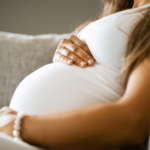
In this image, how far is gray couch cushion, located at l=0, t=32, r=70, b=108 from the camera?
2.95 feet

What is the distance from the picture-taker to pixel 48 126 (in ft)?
1.42

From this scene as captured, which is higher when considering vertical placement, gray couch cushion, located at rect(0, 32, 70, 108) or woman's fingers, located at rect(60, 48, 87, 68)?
woman's fingers, located at rect(60, 48, 87, 68)

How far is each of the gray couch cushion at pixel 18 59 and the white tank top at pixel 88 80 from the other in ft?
0.87

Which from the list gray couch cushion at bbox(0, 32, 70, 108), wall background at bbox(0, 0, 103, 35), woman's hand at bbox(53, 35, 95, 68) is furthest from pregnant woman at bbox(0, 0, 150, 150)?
wall background at bbox(0, 0, 103, 35)

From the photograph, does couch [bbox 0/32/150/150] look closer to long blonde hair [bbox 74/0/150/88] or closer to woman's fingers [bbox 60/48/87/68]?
woman's fingers [bbox 60/48/87/68]

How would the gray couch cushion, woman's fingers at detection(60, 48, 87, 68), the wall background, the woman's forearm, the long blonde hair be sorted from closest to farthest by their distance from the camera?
Result: the woman's forearm
the long blonde hair
woman's fingers at detection(60, 48, 87, 68)
the gray couch cushion
the wall background

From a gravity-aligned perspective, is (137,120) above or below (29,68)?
above

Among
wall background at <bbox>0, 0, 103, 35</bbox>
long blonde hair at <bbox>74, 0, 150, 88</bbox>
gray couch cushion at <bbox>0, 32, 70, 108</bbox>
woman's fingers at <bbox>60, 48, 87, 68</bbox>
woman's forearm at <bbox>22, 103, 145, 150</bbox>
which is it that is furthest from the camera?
wall background at <bbox>0, 0, 103, 35</bbox>

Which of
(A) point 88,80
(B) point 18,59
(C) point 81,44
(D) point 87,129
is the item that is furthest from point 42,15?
(D) point 87,129

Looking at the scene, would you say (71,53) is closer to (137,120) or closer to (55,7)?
(137,120)

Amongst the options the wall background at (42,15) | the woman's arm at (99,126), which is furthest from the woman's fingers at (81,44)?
the wall background at (42,15)

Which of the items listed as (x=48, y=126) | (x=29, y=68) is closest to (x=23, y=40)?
(x=29, y=68)

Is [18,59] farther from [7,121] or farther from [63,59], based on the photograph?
[7,121]

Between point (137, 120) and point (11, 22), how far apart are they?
1604mm
